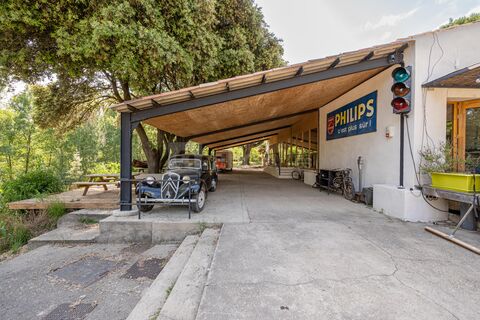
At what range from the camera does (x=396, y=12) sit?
305 inches

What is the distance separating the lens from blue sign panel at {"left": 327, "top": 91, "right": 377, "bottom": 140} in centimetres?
607

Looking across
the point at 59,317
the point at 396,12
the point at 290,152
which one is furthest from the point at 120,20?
the point at 290,152

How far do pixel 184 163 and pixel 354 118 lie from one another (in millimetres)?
5514

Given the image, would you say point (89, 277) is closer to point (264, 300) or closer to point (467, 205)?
point (264, 300)

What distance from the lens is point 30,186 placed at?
760 cm

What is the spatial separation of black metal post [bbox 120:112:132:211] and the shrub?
178 inches

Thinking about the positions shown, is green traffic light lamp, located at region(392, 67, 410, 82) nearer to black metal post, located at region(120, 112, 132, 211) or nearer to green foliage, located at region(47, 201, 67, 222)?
black metal post, located at region(120, 112, 132, 211)

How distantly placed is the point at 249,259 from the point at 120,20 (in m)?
5.99

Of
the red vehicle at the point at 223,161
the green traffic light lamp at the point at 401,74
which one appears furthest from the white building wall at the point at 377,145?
the red vehicle at the point at 223,161

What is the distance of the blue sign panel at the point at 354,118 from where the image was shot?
6065 millimetres

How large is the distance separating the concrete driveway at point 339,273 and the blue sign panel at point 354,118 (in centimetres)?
299

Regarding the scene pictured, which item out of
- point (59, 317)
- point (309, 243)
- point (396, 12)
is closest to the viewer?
point (59, 317)

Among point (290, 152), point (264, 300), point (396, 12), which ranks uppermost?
point (396, 12)

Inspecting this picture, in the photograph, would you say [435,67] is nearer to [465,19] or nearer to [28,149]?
[465,19]
